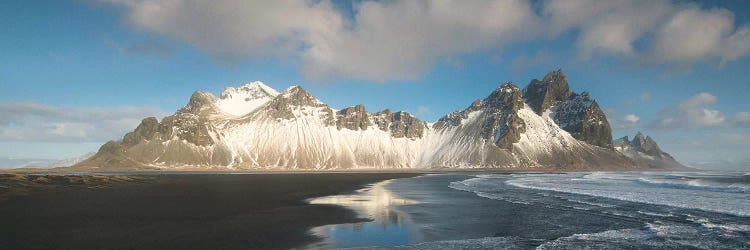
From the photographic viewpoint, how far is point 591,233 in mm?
26422

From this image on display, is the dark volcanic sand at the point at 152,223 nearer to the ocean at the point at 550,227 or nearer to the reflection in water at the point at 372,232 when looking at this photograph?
the reflection in water at the point at 372,232

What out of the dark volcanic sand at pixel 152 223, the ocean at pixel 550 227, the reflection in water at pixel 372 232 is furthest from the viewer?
the reflection in water at pixel 372 232

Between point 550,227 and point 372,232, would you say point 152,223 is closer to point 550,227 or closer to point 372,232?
point 372,232

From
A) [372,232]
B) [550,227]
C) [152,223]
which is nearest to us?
[372,232]

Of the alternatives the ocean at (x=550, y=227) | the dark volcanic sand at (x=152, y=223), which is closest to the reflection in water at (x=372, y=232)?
the ocean at (x=550, y=227)

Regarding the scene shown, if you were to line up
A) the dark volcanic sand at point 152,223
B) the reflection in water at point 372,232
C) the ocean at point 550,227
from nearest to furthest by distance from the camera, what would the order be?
the dark volcanic sand at point 152,223
the ocean at point 550,227
the reflection in water at point 372,232

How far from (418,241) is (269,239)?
8.42 m

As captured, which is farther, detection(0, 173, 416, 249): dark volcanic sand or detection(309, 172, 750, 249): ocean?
detection(309, 172, 750, 249): ocean

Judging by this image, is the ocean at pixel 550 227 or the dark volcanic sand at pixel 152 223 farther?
the ocean at pixel 550 227

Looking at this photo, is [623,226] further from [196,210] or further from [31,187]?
[31,187]

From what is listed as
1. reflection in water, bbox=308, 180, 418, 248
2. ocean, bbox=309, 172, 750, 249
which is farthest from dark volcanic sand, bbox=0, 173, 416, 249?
ocean, bbox=309, 172, 750, 249

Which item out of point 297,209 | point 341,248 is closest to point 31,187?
point 297,209

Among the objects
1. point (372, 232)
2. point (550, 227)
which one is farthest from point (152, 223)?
point (550, 227)

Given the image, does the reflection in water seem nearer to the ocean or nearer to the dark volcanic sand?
the ocean
